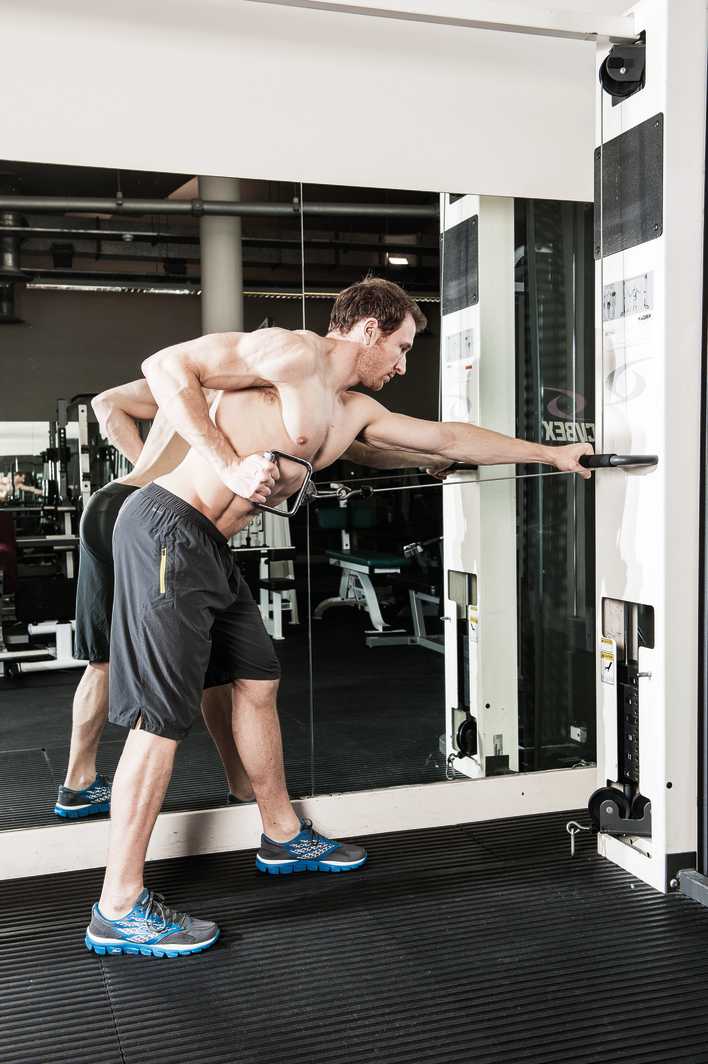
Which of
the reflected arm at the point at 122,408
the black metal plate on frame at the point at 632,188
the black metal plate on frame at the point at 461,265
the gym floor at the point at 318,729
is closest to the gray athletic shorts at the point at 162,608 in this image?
the reflected arm at the point at 122,408

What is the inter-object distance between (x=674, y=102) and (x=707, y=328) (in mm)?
604

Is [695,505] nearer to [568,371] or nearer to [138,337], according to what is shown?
[568,371]

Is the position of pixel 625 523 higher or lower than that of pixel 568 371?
lower

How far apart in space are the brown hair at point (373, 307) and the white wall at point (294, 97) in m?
0.37

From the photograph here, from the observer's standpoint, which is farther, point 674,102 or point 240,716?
point 240,716

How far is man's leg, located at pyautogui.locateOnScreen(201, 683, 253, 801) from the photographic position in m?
2.80

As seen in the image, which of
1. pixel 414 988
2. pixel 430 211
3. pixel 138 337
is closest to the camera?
pixel 414 988

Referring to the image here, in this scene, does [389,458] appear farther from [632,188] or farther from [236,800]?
[236,800]

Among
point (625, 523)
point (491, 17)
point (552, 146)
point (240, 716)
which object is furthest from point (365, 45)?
point (240, 716)

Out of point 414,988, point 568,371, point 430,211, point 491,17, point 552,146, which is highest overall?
point 491,17

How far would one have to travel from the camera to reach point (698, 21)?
2549 mm

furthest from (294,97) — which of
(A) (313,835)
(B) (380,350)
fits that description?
(A) (313,835)

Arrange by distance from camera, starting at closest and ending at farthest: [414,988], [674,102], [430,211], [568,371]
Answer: [414,988], [674,102], [430,211], [568,371]

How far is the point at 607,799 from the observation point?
9.02 ft
